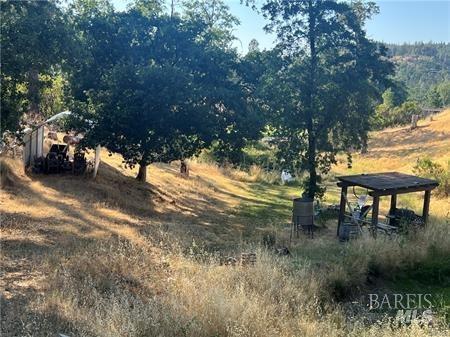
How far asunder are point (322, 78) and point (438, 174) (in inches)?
348

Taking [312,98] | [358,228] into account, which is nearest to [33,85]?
[312,98]

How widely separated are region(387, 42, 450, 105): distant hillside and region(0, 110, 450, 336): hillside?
250 ft

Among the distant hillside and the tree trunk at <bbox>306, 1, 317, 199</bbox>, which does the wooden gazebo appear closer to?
the tree trunk at <bbox>306, 1, 317, 199</bbox>

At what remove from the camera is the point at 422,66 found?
146250 millimetres

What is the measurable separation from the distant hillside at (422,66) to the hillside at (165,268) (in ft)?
250

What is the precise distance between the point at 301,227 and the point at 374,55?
587 cm

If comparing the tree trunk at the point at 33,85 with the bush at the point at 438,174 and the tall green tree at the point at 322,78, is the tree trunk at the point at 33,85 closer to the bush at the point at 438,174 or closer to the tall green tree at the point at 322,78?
the tall green tree at the point at 322,78

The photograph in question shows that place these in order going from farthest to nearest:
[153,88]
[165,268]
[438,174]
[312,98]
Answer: [438,174] < [312,98] < [153,88] < [165,268]

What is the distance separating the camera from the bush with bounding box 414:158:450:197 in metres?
18.6

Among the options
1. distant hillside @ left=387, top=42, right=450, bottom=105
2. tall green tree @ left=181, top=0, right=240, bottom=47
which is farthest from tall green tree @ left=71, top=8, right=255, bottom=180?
distant hillside @ left=387, top=42, right=450, bottom=105

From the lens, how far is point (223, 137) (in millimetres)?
15109

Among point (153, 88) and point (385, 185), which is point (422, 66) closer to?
point (153, 88)

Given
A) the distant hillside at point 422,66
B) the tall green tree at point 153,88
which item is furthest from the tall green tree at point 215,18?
the distant hillside at point 422,66

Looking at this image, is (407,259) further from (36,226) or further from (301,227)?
(36,226)
